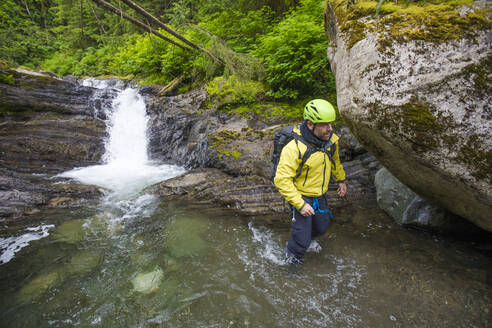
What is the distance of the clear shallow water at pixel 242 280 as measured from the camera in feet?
8.79

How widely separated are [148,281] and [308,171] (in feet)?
9.53

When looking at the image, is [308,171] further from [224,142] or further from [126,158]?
[126,158]

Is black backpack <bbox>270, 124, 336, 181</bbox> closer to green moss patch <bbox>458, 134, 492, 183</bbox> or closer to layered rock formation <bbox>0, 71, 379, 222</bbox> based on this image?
green moss patch <bbox>458, 134, 492, 183</bbox>

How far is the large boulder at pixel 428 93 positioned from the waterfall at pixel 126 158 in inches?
252

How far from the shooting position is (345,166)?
5852 mm

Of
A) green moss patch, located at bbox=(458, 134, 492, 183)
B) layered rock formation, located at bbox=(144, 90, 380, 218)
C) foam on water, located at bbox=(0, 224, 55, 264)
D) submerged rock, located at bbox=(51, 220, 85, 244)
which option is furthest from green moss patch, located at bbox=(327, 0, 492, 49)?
foam on water, located at bbox=(0, 224, 55, 264)

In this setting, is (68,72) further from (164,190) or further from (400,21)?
(400,21)

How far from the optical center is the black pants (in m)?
3.19

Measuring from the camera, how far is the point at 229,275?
337 cm

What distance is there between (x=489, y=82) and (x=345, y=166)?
154 inches

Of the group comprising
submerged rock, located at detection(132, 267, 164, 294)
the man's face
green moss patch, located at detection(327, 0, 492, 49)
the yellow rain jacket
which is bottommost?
submerged rock, located at detection(132, 267, 164, 294)

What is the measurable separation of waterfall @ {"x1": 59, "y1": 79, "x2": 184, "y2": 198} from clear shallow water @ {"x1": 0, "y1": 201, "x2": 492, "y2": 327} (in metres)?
2.95

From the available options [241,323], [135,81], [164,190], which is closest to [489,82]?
[241,323]

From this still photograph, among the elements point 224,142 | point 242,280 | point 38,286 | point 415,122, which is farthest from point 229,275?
point 224,142
